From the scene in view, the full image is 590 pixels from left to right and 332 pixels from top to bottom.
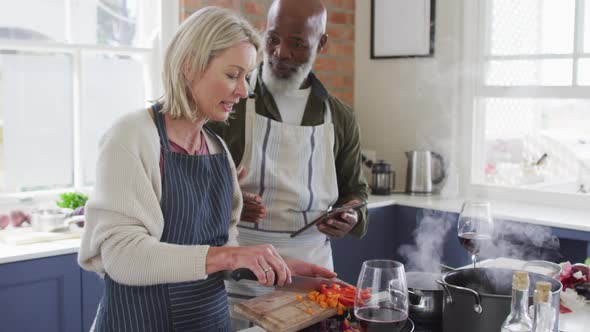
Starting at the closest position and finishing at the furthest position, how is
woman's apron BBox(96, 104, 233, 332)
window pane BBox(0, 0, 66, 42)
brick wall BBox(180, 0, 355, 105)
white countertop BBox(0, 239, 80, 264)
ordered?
woman's apron BBox(96, 104, 233, 332), white countertop BBox(0, 239, 80, 264), window pane BBox(0, 0, 66, 42), brick wall BBox(180, 0, 355, 105)

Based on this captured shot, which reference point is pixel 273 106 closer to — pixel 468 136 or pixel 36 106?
pixel 36 106

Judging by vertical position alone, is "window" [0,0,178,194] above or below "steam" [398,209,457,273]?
above

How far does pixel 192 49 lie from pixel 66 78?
1.85m

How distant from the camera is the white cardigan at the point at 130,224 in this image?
1.32 meters

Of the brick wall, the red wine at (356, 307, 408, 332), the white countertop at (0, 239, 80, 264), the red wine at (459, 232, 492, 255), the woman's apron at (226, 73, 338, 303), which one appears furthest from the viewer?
the brick wall

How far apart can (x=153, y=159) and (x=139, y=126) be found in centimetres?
8

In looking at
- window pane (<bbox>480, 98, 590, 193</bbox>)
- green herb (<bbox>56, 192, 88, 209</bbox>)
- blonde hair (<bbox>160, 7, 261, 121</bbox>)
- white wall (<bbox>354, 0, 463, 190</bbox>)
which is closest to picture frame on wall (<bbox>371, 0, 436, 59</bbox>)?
white wall (<bbox>354, 0, 463, 190</bbox>)

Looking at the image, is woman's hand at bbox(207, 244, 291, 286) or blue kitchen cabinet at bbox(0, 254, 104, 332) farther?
blue kitchen cabinet at bbox(0, 254, 104, 332)

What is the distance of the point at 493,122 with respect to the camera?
3.81 m

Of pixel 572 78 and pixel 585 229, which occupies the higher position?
pixel 572 78

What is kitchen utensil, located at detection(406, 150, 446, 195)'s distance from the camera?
12.5ft

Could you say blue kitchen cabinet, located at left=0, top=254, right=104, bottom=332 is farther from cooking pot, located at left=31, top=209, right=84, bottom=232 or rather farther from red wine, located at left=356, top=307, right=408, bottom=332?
red wine, located at left=356, top=307, right=408, bottom=332

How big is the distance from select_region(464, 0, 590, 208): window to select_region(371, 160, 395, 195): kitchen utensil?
0.50 meters

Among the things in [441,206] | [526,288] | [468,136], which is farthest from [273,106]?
[468,136]
